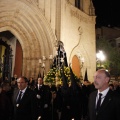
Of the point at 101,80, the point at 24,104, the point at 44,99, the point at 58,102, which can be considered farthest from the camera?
the point at 58,102

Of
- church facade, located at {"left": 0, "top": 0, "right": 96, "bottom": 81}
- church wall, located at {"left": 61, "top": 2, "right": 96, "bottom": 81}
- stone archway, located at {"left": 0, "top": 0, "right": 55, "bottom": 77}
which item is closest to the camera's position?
church facade, located at {"left": 0, "top": 0, "right": 96, "bottom": 81}

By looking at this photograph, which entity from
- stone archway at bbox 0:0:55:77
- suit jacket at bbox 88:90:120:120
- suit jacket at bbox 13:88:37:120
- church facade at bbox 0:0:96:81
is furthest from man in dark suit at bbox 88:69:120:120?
stone archway at bbox 0:0:55:77

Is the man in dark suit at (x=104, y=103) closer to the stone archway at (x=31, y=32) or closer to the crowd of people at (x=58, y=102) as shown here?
the crowd of people at (x=58, y=102)

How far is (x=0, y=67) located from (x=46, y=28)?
5.44m

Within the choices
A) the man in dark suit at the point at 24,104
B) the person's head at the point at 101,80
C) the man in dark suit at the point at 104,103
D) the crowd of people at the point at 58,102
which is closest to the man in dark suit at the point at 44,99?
the crowd of people at the point at 58,102

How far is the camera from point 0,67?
55.6 ft

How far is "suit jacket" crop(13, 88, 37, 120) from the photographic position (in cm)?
450

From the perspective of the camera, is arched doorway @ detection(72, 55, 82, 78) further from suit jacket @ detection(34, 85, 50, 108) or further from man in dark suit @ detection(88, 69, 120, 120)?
man in dark suit @ detection(88, 69, 120, 120)

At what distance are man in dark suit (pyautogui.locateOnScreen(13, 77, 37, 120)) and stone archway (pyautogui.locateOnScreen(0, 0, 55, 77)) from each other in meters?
10.8

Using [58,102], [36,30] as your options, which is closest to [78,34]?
[36,30]

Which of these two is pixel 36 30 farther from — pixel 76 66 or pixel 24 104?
pixel 24 104

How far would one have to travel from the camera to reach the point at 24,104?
4.55m

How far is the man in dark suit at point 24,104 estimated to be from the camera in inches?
178

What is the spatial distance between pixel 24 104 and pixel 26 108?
115 mm
